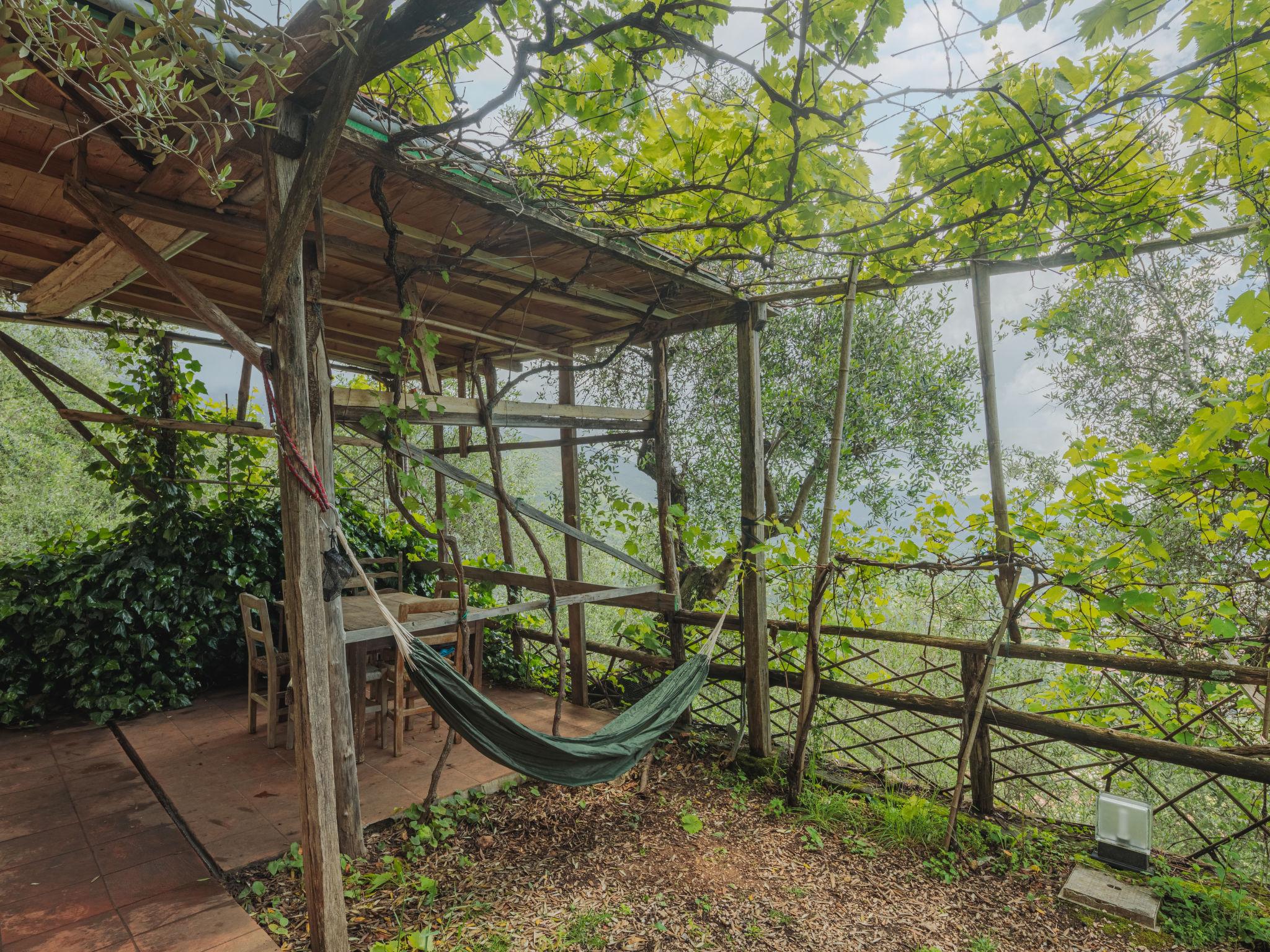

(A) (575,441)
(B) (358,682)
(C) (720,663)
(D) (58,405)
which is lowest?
(C) (720,663)

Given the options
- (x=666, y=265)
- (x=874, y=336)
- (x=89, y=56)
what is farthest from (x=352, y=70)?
(x=874, y=336)

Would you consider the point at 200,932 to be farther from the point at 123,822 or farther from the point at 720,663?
the point at 720,663

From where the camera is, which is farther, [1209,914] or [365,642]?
[365,642]

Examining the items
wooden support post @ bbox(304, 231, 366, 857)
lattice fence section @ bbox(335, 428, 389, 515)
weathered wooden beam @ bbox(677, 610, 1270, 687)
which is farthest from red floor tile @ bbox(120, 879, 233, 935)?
weathered wooden beam @ bbox(677, 610, 1270, 687)

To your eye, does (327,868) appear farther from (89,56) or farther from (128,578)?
(128,578)

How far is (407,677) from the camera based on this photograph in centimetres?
299

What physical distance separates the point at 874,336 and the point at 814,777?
315cm

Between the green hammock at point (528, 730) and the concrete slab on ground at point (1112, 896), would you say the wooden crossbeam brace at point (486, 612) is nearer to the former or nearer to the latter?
the green hammock at point (528, 730)

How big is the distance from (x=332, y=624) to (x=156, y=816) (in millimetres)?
1270

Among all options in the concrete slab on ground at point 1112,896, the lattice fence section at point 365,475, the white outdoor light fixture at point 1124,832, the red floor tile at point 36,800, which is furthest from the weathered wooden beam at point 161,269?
the white outdoor light fixture at point 1124,832

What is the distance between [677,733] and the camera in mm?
3350

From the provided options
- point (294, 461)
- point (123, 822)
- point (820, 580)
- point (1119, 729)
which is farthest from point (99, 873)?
point (1119, 729)

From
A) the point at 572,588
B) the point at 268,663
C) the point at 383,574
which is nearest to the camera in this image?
the point at 268,663

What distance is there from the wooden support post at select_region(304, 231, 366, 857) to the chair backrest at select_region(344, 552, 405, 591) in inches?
77.2
